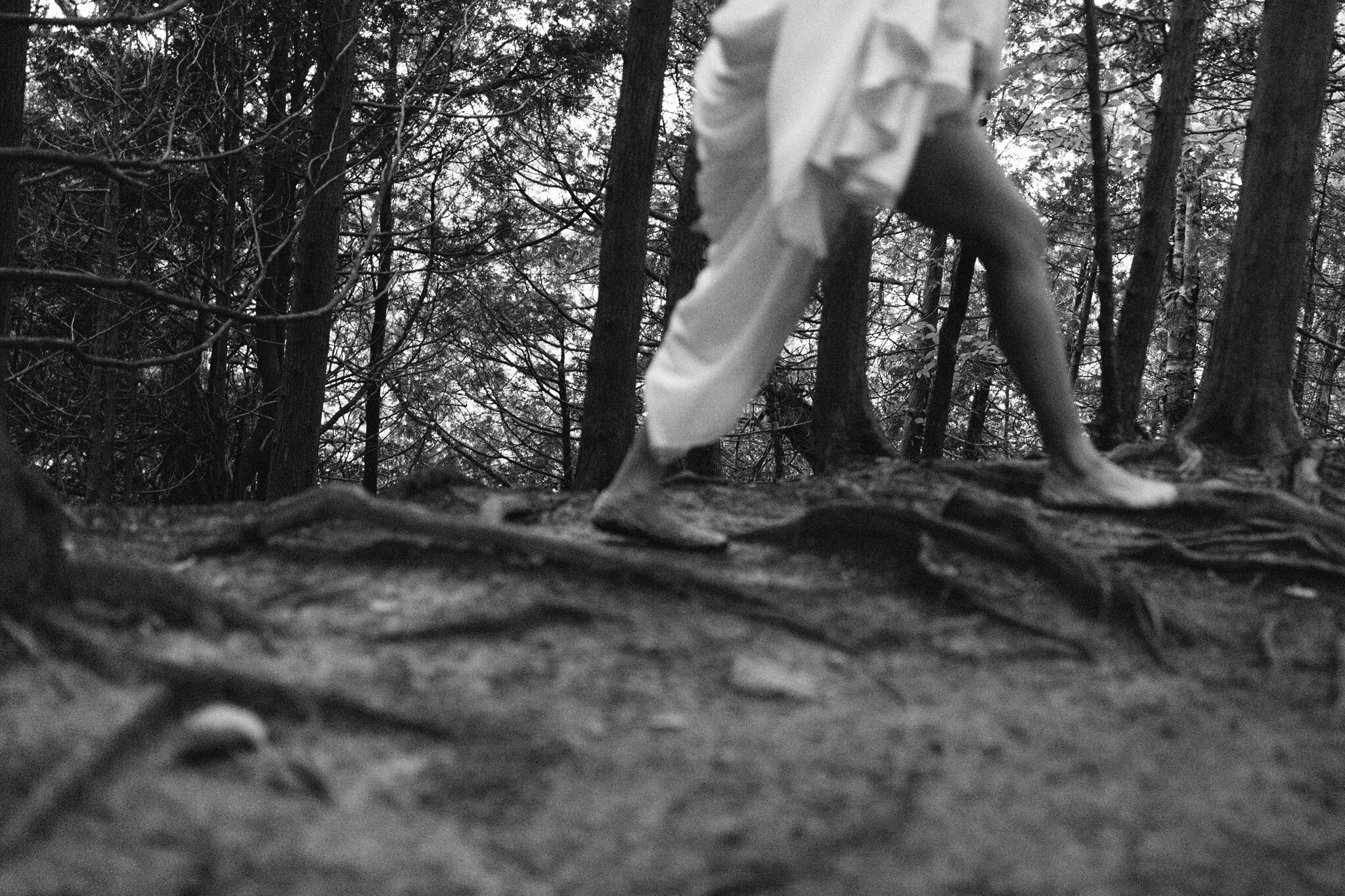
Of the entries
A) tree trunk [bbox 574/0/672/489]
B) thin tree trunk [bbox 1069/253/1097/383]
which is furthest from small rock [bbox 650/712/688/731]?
thin tree trunk [bbox 1069/253/1097/383]

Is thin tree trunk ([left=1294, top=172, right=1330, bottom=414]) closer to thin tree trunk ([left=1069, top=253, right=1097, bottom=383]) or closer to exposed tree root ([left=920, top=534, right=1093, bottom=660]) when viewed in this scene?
thin tree trunk ([left=1069, top=253, right=1097, bottom=383])

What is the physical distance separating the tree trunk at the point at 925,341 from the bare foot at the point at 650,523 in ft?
30.0

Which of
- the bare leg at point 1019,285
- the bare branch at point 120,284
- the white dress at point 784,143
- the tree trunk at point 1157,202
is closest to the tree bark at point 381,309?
the bare branch at point 120,284

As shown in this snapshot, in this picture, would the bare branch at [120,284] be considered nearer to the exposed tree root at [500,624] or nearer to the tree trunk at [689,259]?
the exposed tree root at [500,624]

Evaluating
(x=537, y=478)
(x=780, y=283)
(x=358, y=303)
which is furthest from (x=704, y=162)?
(x=537, y=478)

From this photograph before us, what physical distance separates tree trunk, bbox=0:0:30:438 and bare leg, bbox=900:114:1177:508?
6108 mm

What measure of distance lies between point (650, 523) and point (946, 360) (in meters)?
5.41

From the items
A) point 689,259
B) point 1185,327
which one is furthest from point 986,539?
point 1185,327

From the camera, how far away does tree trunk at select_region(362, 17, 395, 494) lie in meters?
12.0

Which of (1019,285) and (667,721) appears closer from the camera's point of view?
(667,721)

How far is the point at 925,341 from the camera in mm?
13961

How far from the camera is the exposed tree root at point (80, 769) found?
1.66 metres

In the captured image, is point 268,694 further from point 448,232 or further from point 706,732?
point 448,232

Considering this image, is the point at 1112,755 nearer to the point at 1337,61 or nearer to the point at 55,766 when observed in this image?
the point at 55,766
